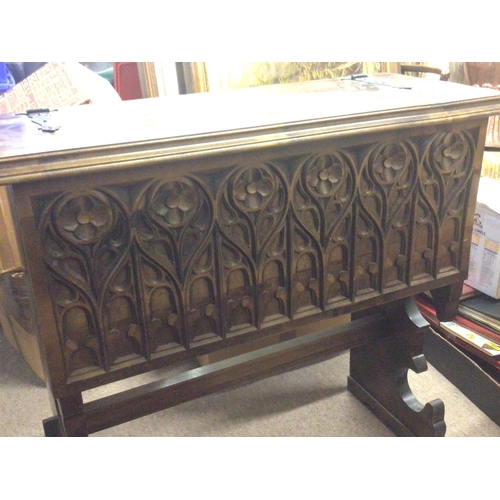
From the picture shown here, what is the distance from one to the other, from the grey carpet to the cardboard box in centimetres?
37

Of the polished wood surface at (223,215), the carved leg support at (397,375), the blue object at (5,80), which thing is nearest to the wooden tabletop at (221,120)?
the polished wood surface at (223,215)

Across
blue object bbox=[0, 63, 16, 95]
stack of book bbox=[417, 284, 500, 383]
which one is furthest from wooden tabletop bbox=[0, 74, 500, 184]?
blue object bbox=[0, 63, 16, 95]

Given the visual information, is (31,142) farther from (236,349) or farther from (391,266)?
(236,349)

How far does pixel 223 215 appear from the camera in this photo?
1.10 m

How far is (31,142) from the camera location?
3.11 feet

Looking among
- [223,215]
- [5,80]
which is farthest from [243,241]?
[5,80]

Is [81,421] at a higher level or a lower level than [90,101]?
lower

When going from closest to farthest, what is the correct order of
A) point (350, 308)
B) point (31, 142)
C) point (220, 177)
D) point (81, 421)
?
point (31, 142) < point (220, 177) < point (81, 421) < point (350, 308)

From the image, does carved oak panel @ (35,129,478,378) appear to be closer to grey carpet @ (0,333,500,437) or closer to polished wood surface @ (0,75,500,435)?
polished wood surface @ (0,75,500,435)

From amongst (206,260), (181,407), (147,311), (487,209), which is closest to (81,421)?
(147,311)

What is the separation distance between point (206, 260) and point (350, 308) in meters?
0.40

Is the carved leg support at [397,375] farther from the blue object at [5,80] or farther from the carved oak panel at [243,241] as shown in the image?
the blue object at [5,80]

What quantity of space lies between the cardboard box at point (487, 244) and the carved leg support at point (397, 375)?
0.43 m

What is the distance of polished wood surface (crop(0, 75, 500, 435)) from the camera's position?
3.16 ft
